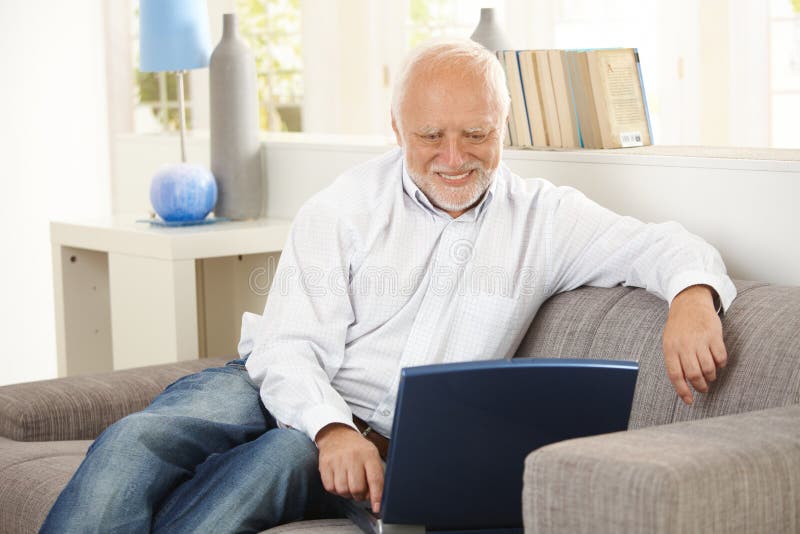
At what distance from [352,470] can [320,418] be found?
14cm

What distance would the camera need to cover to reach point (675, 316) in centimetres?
177

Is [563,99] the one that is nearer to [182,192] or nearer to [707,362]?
[707,362]

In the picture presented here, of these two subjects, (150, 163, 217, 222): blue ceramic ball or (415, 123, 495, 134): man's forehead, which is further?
(150, 163, 217, 222): blue ceramic ball

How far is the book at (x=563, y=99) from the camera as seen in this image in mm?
2455

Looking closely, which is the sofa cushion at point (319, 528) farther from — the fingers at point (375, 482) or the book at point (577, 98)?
the book at point (577, 98)

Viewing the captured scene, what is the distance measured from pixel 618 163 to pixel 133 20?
159 inches

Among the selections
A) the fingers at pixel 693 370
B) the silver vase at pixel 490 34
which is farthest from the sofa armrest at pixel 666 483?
the silver vase at pixel 490 34

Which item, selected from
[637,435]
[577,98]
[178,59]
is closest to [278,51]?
[178,59]

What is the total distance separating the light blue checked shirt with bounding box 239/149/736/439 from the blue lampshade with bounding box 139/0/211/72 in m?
1.35

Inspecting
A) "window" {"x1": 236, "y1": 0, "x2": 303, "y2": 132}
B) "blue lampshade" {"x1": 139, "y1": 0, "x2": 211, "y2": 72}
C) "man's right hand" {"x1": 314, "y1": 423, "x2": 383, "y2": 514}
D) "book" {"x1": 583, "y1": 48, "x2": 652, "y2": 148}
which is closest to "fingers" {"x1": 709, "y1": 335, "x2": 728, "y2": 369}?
"man's right hand" {"x1": 314, "y1": 423, "x2": 383, "y2": 514}

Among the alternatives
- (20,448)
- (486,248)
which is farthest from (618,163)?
(20,448)

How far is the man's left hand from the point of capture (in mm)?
1696

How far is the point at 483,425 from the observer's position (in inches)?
56.6

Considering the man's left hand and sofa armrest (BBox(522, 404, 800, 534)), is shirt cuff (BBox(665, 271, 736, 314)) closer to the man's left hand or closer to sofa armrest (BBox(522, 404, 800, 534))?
the man's left hand
